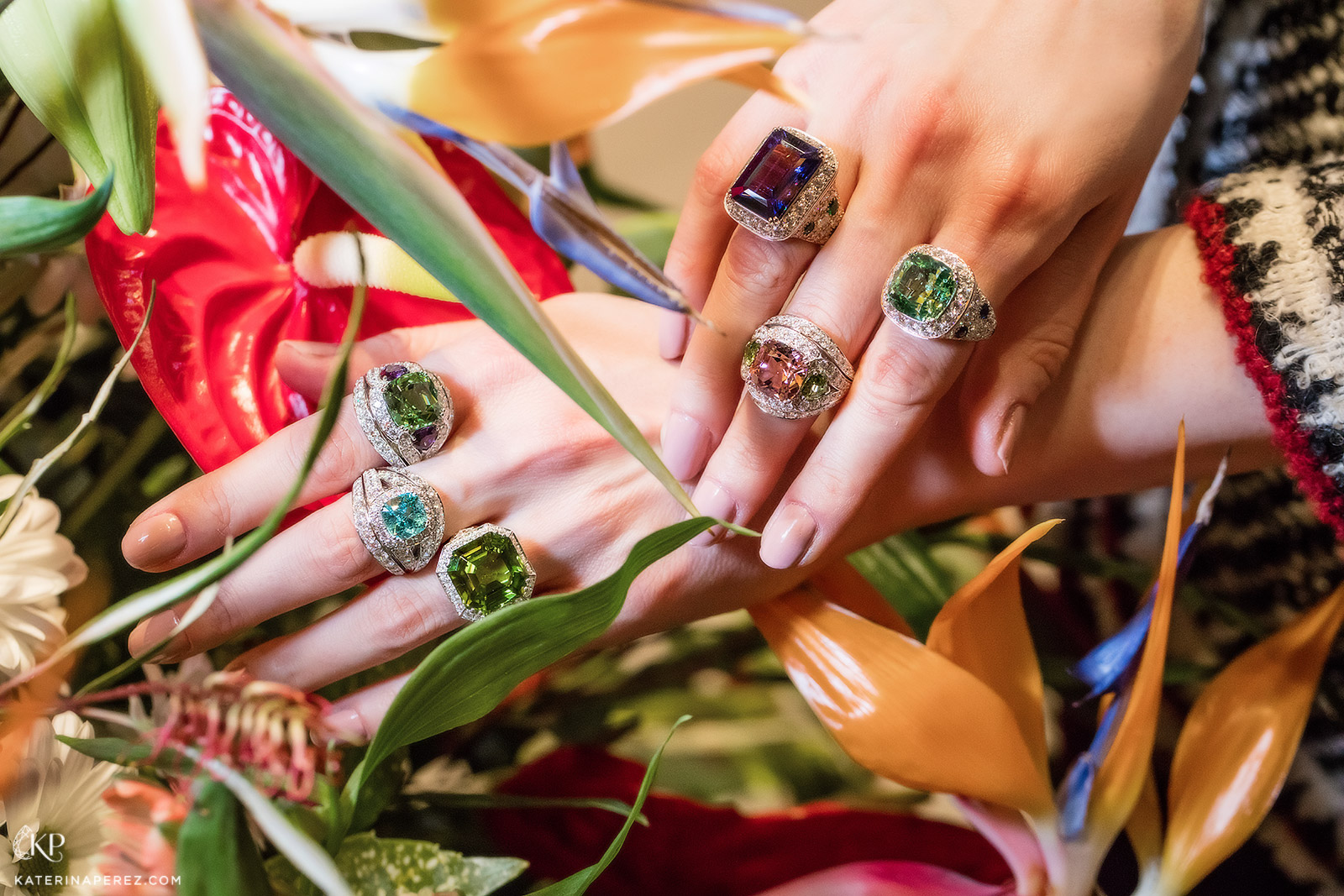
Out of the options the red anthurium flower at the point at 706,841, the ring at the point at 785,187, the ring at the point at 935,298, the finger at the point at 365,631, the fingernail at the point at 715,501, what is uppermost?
the ring at the point at 785,187

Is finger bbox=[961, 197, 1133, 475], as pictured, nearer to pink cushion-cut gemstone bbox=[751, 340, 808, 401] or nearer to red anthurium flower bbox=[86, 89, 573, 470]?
pink cushion-cut gemstone bbox=[751, 340, 808, 401]

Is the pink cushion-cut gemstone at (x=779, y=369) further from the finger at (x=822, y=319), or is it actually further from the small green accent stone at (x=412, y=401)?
the small green accent stone at (x=412, y=401)

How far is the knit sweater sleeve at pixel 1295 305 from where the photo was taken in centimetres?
46

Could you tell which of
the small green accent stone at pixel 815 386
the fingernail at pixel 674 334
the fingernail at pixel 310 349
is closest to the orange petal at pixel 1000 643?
the small green accent stone at pixel 815 386

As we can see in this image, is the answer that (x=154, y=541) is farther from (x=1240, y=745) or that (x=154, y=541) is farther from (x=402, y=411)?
(x=1240, y=745)

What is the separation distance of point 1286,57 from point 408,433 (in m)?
0.71

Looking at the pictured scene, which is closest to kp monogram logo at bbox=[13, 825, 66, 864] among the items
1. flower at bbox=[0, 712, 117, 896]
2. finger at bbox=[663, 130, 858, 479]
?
flower at bbox=[0, 712, 117, 896]

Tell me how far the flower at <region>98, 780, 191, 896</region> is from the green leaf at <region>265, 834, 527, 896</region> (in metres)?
0.07

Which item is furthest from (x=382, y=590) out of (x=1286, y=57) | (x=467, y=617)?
(x=1286, y=57)

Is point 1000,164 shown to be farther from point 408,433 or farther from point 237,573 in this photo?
point 237,573

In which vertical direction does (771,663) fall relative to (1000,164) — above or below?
below

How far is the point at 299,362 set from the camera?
0.45 m

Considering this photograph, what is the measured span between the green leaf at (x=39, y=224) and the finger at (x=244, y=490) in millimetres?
186

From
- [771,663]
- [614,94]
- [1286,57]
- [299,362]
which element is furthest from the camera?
[1286,57]
